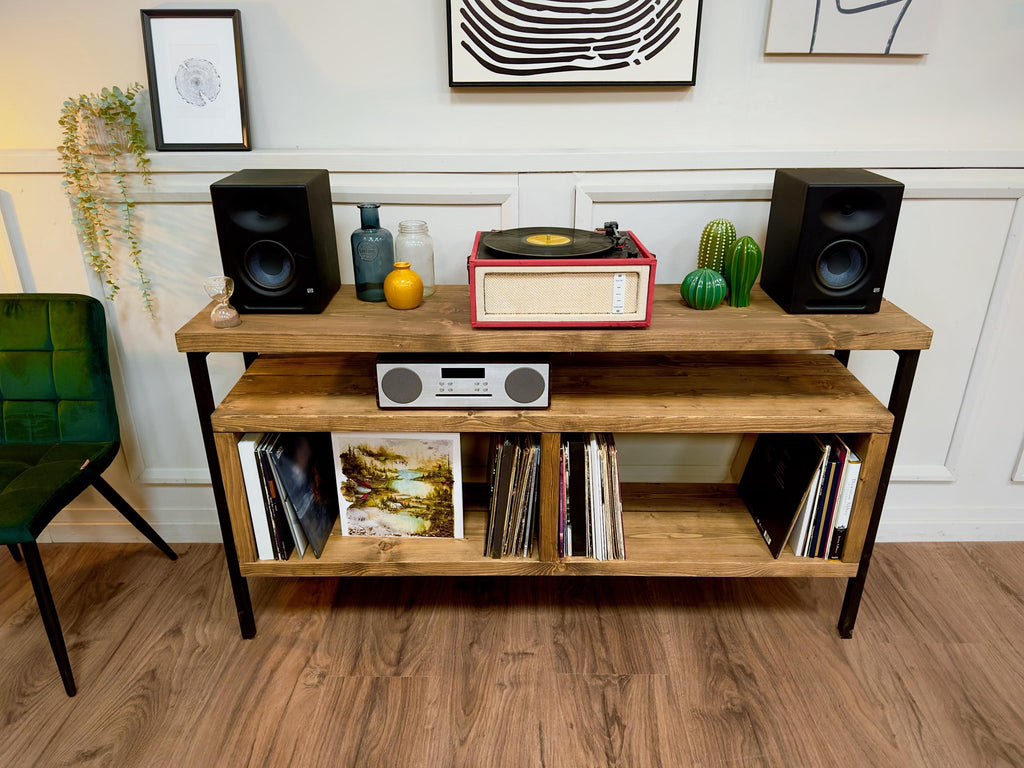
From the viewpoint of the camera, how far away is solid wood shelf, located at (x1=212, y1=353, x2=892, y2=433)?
4.58 feet

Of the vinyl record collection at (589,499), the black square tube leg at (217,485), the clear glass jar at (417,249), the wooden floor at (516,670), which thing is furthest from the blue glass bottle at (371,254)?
the wooden floor at (516,670)

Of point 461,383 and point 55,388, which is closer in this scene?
point 461,383

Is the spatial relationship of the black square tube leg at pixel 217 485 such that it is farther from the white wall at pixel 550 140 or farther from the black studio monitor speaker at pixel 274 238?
the white wall at pixel 550 140

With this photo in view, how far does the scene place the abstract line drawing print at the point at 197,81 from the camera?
1526 mm

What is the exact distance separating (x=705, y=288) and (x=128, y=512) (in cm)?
149

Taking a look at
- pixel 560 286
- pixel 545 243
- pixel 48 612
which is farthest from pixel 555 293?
pixel 48 612

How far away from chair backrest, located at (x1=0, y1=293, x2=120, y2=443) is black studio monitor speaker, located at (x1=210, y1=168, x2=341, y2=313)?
1.53 ft

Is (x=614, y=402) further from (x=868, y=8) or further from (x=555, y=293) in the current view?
(x=868, y=8)

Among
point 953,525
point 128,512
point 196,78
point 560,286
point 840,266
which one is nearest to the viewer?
point 560,286

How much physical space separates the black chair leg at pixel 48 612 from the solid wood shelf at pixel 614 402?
447 millimetres

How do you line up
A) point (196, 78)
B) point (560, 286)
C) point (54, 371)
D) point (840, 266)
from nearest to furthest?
point (560, 286)
point (840, 266)
point (196, 78)
point (54, 371)

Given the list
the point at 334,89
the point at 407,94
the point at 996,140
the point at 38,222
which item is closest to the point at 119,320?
the point at 38,222

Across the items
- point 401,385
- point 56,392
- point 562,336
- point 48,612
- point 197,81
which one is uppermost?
point 197,81

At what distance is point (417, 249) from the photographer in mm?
1513
